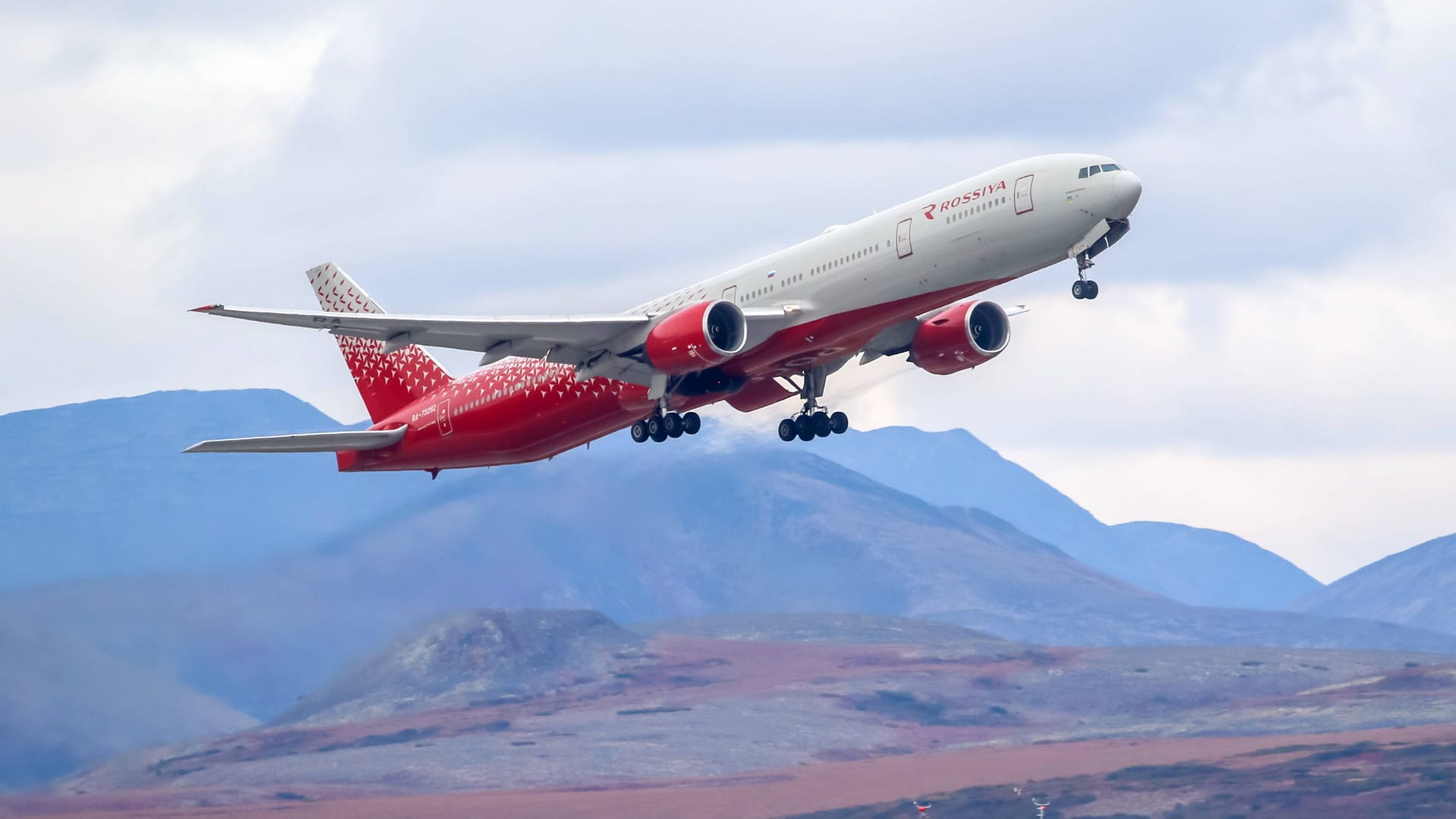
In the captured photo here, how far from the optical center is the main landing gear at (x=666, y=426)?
193 feet

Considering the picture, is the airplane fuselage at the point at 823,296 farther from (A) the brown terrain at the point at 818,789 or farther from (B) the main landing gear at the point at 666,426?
(A) the brown terrain at the point at 818,789

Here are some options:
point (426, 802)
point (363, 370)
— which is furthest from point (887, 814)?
point (363, 370)

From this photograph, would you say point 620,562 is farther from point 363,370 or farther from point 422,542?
point 363,370

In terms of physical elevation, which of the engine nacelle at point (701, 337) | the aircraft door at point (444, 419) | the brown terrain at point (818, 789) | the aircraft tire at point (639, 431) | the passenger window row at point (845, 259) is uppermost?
the passenger window row at point (845, 259)

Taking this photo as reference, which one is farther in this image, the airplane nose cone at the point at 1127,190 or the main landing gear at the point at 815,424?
the main landing gear at the point at 815,424

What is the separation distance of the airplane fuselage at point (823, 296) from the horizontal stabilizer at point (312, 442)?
59 centimetres

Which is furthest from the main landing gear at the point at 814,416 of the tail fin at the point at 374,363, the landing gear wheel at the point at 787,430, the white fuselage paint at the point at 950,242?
the tail fin at the point at 374,363

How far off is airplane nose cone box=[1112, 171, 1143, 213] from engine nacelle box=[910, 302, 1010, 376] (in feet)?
30.1

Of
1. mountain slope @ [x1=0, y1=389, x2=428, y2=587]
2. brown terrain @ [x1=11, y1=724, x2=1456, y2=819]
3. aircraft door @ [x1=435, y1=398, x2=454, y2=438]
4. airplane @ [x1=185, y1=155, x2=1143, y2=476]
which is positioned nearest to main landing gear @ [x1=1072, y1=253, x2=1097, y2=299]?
airplane @ [x1=185, y1=155, x2=1143, y2=476]

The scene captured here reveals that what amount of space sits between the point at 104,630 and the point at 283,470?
16.4 meters

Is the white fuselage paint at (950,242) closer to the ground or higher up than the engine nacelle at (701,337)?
higher up

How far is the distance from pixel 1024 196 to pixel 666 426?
13380mm

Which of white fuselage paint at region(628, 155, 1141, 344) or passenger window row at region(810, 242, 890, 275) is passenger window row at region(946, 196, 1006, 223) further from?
passenger window row at region(810, 242, 890, 275)

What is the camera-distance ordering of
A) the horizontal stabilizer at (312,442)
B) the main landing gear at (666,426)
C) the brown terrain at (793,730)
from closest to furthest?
the main landing gear at (666,426)
the horizontal stabilizer at (312,442)
the brown terrain at (793,730)
